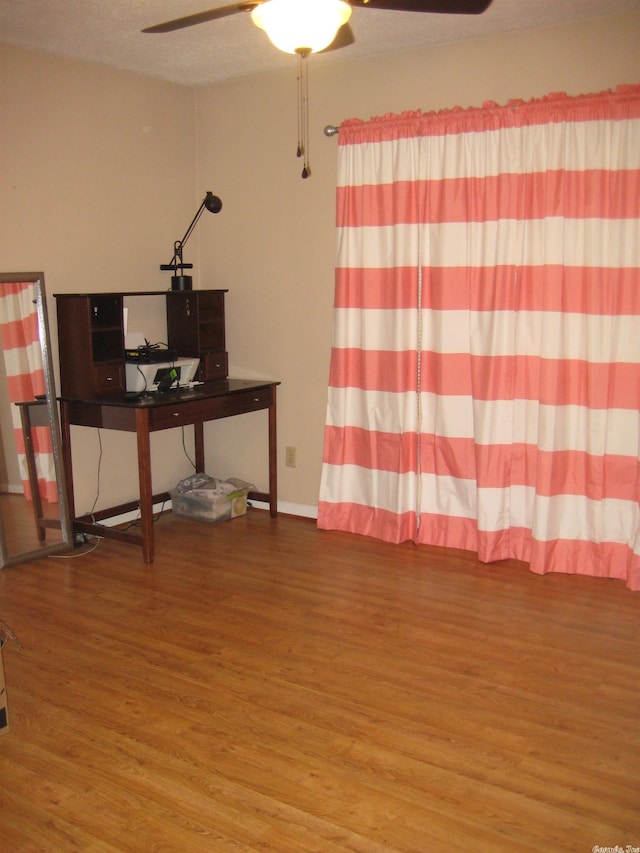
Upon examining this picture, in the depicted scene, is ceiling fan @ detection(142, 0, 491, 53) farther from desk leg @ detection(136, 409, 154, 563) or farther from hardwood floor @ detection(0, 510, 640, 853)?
hardwood floor @ detection(0, 510, 640, 853)

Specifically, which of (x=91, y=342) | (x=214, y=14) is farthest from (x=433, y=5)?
(x=91, y=342)

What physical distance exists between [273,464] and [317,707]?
84.1 inches

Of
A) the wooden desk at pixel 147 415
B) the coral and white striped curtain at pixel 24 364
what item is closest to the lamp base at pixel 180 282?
the wooden desk at pixel 147 415

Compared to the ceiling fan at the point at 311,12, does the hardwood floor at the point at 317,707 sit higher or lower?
lower

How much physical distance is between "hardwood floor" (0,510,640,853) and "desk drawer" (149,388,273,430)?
726mm

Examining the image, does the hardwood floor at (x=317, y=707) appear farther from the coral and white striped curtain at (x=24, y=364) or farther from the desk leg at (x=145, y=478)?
the coral and white striped curtain at (x=24, y=364)

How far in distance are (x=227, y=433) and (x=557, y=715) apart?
9.48ft

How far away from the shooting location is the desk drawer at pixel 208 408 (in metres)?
3.78

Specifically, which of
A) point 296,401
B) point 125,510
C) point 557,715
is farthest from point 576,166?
point 125,510

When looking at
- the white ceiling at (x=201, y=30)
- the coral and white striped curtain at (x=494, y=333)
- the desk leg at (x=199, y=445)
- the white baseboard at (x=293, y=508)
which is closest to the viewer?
the white ceiling at (x=201, y=30)

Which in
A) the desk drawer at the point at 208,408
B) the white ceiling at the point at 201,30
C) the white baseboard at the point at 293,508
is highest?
the white ceiling at the point at 201,30

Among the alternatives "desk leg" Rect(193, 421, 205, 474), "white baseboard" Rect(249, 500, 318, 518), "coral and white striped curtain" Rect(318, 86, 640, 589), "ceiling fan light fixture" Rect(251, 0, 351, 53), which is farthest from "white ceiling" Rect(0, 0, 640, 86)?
"white baseboard" Rect(249, 500, 318, 518)

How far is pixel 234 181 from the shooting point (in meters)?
4.58

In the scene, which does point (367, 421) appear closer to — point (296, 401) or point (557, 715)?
point (296, 401)
